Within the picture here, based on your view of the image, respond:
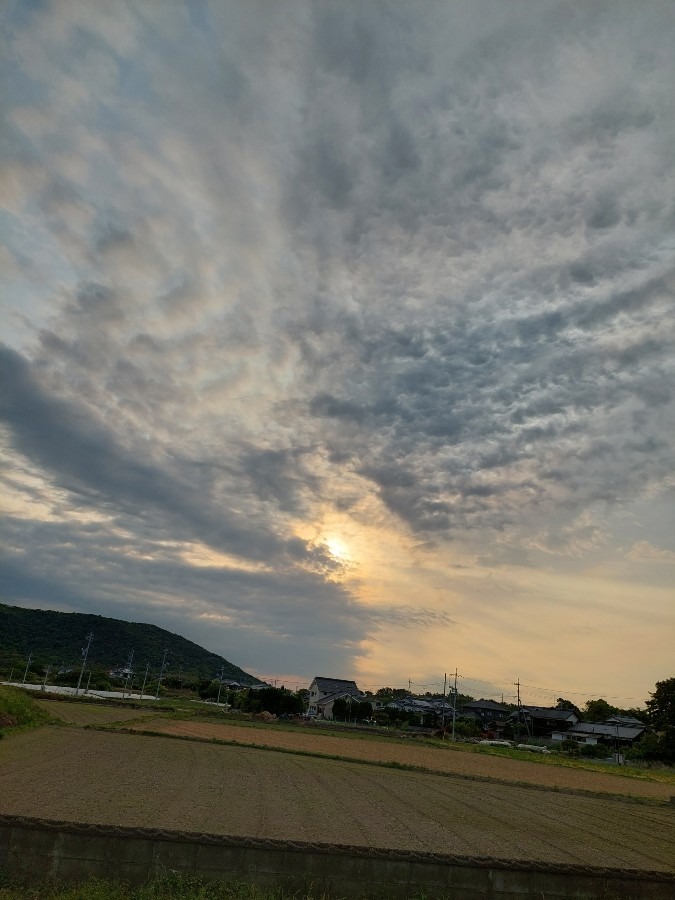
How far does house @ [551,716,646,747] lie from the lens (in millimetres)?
93938

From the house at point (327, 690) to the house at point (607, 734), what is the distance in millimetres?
47554

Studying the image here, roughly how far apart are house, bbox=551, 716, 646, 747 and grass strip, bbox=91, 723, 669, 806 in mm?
64397

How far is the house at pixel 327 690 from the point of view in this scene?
13088cm

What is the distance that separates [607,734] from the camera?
3797 inches

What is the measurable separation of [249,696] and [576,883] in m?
95.7

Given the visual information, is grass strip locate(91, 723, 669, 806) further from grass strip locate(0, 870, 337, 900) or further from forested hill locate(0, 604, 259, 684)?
forested hill locate(0, 604, 259, 684)

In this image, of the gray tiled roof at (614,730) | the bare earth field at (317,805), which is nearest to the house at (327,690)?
the gray tiled roof at (614,730)

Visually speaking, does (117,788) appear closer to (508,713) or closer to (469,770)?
(469,770)

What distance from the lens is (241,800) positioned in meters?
19.3

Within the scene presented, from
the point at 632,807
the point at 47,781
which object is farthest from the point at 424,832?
the point at 632,807

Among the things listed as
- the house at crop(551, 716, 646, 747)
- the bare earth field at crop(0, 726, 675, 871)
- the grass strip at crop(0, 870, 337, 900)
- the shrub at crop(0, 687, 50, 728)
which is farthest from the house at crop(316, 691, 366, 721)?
the grass strip at crop(0, 870, 337, 900)

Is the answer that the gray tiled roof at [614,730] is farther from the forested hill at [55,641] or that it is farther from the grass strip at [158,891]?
the forested hill at [55,641]

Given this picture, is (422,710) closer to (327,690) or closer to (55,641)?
(327,690)

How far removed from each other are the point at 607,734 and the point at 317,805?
315 ft
